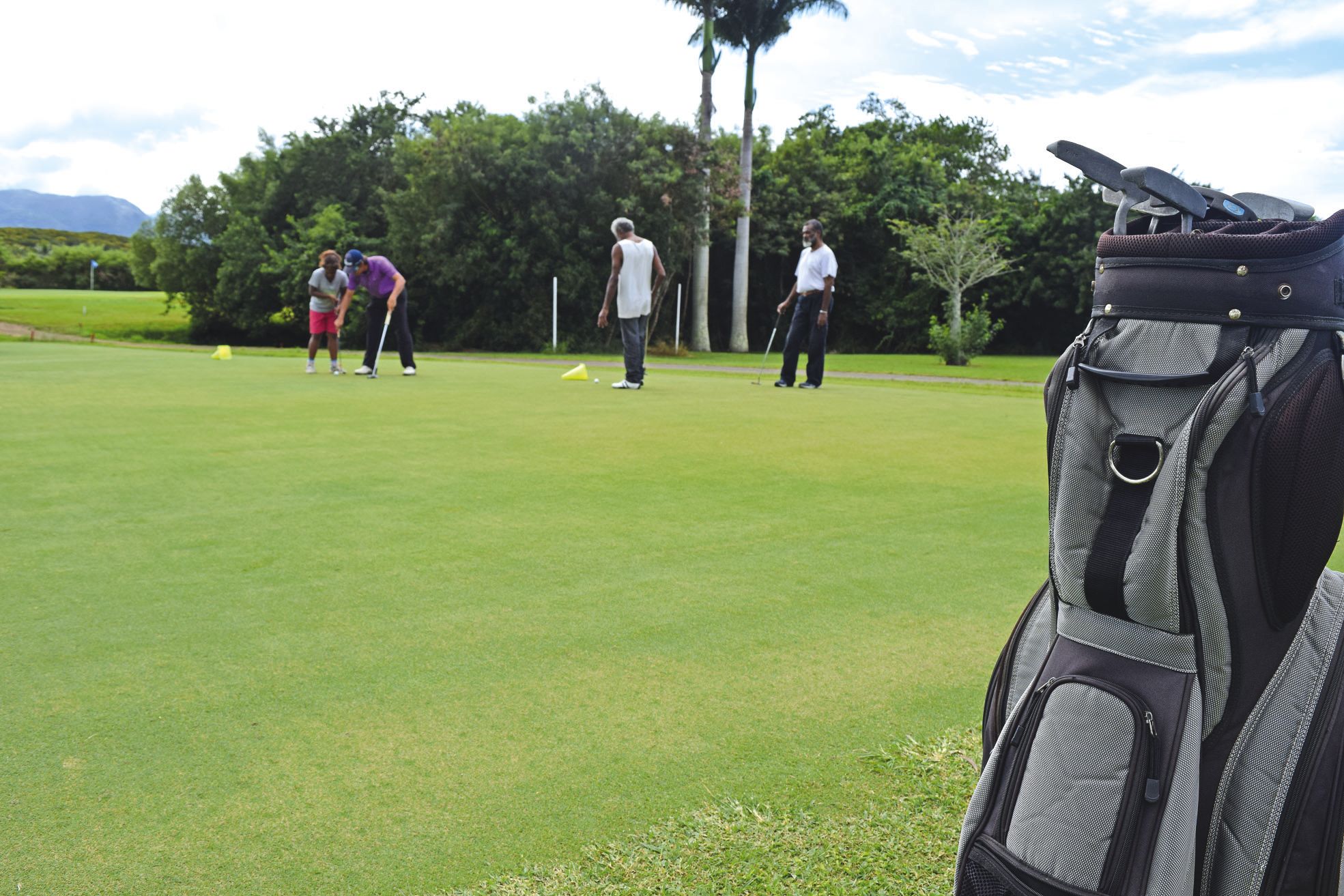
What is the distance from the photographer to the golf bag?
4.71 feet

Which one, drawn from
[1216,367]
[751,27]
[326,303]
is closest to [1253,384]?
[1216,367]

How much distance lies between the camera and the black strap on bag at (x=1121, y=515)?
4.90 feet

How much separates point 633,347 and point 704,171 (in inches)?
704

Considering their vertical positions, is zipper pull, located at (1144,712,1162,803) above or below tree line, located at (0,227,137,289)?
below

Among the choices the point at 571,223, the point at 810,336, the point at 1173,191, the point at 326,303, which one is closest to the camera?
the point at 1173,191

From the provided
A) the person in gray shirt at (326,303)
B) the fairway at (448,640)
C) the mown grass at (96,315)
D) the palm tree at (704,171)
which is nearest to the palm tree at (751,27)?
the palm tree at (704,171)

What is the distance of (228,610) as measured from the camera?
3605 mm

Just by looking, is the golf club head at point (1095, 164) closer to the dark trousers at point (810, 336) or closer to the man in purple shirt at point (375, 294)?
the dark trousers at point (810, 336)

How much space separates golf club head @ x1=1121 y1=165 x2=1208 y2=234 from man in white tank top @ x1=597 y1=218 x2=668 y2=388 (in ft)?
36.7

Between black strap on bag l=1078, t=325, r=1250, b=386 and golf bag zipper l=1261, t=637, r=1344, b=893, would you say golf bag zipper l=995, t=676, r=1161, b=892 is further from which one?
black strap on bag l=1078, t=325, r=1250, b=386

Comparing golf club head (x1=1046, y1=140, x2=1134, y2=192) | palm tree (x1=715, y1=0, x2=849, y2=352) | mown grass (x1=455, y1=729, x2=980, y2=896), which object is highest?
palm tree (x1=715, y1=0, x2=849, y2=352)

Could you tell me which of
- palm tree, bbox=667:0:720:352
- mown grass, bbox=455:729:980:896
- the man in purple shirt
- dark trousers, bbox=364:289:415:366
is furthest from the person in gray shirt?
palm tree, bbox=667:0:720:352

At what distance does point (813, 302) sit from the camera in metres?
13.0

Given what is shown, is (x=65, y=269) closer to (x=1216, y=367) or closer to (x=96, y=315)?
(x=96, y=315)
